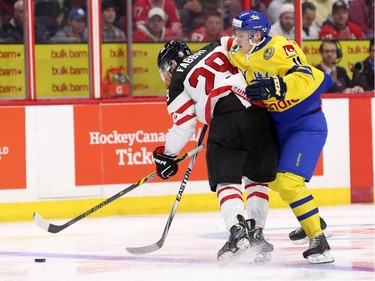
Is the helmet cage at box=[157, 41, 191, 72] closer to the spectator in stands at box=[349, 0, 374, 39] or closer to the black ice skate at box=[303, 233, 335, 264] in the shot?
the black ice skate at box=[303, 233, 335, 264]

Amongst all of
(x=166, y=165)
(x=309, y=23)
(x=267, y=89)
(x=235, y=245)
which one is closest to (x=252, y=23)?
(x=267, y=89)

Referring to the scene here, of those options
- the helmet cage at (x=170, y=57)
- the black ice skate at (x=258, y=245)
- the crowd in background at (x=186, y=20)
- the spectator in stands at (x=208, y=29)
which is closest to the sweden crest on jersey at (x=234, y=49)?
the helmet cage at (x=170, y=57)

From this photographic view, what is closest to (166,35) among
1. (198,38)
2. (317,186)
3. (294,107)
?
(198,38)

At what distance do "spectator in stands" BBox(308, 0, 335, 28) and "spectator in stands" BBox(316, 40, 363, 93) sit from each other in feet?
0.61

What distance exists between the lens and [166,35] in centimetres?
860

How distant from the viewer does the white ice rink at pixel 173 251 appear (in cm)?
491

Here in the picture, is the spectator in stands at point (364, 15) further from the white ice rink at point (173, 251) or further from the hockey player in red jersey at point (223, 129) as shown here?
the hockey player in red jersey at point (223, 129)

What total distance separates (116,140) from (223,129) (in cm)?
313

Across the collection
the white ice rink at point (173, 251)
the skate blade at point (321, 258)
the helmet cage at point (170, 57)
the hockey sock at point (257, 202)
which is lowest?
the white ice rink at point (173, 251)

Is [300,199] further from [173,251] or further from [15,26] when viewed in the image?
[15,26]

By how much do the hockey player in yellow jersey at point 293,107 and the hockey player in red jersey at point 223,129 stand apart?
100 millimetres

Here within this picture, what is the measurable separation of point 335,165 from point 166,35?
5.47 feet

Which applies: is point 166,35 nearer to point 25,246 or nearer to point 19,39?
point 19,39

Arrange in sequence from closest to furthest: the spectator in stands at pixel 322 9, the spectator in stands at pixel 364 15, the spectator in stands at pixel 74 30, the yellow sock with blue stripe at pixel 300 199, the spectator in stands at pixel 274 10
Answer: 1. the yellow sock with blue stripe at pixel 300 199
2. the spectator in stands at pixel 74 30
3. the spectator in stands at pixel 274 10
4. the spectator in stands at pixel 322 9
5. the spectator in stands at pixel 364 15
